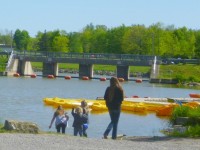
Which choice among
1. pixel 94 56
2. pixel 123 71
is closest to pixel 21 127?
pixel 123 71

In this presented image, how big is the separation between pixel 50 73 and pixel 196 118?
112 meters

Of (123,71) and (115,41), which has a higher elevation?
(115,41)

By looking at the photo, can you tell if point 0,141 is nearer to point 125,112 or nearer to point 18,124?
point 18,124

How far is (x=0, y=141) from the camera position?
16.7m

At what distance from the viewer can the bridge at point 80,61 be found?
4936 inches

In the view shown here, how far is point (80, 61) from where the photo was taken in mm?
129375

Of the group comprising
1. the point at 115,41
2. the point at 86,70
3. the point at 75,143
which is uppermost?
the point at 115,41

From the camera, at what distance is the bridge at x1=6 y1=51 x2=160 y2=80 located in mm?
125375

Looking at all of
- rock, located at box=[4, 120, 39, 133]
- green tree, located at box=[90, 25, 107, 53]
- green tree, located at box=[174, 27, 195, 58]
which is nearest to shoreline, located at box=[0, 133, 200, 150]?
rock, located at box=[4, 120, 39, 133]

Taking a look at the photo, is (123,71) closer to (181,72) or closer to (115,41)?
(181,72)

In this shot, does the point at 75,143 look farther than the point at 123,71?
No

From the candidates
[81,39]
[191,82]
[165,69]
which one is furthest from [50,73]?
[81,39]

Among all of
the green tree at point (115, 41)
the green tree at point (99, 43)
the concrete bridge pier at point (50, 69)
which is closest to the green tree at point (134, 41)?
the green tree at point (115, 41)

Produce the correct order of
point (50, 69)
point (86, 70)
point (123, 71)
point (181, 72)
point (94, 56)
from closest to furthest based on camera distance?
point (181, 72) → point (123, 71) → point (86, 70) → point (94, 56) → point (50, 69)
